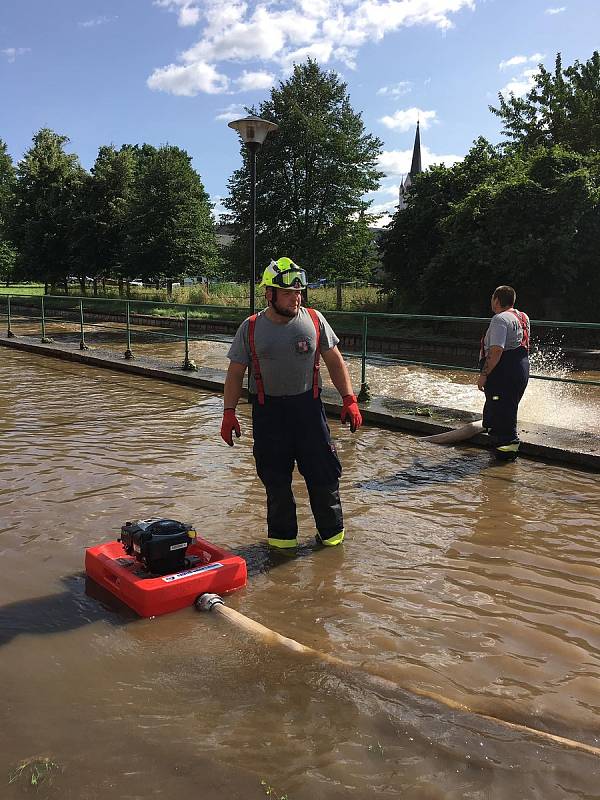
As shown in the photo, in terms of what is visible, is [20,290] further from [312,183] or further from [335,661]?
[335,661]

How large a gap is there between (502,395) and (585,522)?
1.88 meters

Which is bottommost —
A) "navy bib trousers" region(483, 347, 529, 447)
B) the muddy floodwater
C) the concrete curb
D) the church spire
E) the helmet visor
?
the muddy floodwater

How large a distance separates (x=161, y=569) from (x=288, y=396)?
125 cm

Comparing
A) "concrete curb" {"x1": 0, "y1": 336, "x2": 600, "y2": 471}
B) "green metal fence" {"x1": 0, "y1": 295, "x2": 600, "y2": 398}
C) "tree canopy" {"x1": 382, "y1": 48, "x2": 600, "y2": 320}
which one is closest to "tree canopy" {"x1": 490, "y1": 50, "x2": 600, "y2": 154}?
"tree canopy" {"x1": 382, "y1": 48, "x2": 600, "y2": 320}

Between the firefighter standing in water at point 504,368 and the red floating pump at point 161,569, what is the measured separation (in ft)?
11.7

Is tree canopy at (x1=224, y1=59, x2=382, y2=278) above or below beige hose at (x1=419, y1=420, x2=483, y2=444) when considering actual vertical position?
above

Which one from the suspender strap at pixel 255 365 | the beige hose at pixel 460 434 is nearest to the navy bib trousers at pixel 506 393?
the beige hose at pixel 460 434

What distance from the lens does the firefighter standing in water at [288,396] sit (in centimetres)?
408

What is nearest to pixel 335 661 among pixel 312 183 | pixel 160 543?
pixel 160 543

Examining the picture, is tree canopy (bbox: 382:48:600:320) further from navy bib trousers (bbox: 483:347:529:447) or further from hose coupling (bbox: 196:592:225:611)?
hose coupling (bbox: 196:592:225:611)

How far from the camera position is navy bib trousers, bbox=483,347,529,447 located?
647 centimetres

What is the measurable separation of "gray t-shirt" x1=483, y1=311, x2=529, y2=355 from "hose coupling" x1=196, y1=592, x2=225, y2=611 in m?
3.91

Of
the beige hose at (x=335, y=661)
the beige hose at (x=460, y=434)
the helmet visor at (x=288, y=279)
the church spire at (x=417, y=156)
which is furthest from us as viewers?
the church spire at (x=417, y=156)

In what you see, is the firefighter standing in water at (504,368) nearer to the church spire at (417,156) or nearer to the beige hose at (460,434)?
the beige hose at (460,434)
